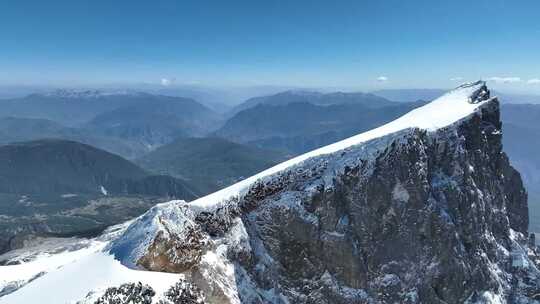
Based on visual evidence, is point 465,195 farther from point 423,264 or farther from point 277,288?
point 277,288

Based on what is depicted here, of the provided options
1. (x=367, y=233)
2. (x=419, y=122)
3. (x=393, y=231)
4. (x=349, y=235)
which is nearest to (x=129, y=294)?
(x=349, y=235)

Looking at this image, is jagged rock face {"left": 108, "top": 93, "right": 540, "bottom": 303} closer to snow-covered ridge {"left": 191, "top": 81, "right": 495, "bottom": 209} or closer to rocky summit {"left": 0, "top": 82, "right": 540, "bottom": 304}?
rocky summit {"left": 0, "top": 82, "right": 540, "bottom": 304}

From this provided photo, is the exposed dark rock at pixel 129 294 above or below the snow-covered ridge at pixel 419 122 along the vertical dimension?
below

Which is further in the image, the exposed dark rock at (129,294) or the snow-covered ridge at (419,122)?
the snow-covered ridge at (419,122)

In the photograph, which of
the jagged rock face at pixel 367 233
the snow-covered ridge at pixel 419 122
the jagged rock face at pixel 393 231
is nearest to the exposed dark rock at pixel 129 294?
the jagged rock face at pixel 367 233

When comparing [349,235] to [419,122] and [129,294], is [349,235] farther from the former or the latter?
[129,294]

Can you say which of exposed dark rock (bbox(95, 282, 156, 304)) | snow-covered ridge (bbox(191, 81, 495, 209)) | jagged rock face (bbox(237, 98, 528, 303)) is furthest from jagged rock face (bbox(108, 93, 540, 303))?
exposed dark rock (bbox(95, 282, 156, 304))

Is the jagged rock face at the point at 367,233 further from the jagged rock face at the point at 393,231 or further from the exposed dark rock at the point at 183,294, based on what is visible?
the exposed dark rock at the point at 183,294
